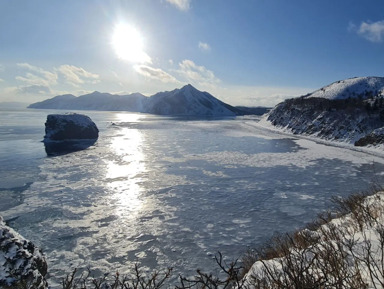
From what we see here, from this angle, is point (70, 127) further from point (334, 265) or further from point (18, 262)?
point (334, 265)

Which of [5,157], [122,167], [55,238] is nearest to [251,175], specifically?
[122,167]

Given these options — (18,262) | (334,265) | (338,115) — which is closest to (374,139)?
(338,115)

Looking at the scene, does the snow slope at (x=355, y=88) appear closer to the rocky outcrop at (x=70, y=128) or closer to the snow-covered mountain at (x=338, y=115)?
the snow-covered mountain at (x=338, y=115)

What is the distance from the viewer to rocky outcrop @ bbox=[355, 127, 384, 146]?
2531 cm

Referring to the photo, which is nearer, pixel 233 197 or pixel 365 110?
→ pixel 233 197

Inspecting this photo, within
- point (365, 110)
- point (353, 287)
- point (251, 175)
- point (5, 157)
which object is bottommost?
point (5, 157)

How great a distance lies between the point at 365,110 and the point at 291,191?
27.6 metres

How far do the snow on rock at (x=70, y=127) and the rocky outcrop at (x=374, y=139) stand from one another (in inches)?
1347

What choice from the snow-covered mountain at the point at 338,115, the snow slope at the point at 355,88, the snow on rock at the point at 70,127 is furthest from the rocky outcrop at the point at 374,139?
the snow on rock at the point at 70,127

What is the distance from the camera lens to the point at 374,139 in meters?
25.8

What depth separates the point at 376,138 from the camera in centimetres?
2567

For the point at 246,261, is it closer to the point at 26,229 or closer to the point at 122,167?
the point at 26,229

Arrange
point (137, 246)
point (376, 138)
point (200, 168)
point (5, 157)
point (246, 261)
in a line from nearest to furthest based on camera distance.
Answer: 1. point (246, 261)
2. point (137, 246)
3. point (200, 168)
4. point (5, 157)
5. point (376, 138)

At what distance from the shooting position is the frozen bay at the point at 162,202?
7805mm
